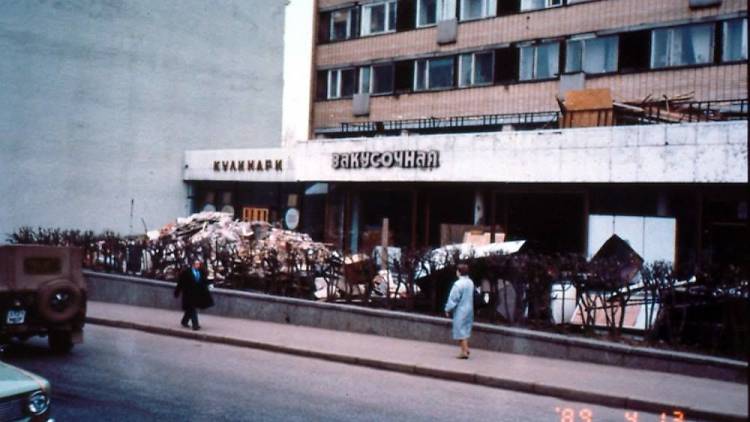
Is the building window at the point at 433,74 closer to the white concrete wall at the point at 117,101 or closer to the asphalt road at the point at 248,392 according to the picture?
the white concrete wall at the point at 117,101

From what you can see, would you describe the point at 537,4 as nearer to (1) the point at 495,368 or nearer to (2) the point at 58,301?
(1) the point at 495,368

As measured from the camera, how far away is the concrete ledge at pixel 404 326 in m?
12.0

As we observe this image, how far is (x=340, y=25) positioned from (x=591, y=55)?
12990 millimetres

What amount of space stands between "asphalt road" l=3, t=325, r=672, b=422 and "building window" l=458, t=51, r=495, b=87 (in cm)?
1867

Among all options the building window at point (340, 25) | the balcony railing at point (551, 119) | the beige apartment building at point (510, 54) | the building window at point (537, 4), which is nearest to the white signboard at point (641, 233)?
the balcony railing at point (551, 119)

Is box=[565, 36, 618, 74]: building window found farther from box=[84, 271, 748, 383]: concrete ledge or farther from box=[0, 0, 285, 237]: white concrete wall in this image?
box=[0, 0, 285, 237]: white concrete wall

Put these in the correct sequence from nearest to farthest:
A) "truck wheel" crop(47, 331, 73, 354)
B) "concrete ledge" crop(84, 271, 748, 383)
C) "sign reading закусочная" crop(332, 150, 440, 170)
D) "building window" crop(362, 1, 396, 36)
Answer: "concrete ledge" crop(84, 271, 748, 383) < "truck wheel" crop(47, 331, 73, 354) < "sign reading закусочная" crop(332, 150, 440, 170) < "building window" crop(362, 1, 396, 36)

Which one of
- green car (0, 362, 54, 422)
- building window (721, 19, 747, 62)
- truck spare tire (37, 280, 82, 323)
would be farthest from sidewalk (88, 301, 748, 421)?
building window (721, 19, 747, 62)

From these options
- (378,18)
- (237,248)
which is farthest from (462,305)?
(378,18)

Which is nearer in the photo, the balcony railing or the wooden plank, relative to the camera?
the balcony railing

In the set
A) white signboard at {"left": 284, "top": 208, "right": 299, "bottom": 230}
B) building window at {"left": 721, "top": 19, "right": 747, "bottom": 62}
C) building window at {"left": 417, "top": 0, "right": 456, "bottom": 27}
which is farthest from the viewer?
building window at {"left": 417, "top": 0, "right": 456, "bottom": 27}

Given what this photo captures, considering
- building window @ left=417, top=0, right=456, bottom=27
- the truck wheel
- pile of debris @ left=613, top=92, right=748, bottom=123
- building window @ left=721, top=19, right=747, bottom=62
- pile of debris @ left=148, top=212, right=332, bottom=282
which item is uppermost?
building window @ left=417, top=0, right=456, bottom=27

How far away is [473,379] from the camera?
11.7 metres

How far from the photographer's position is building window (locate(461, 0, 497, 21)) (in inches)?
1142
